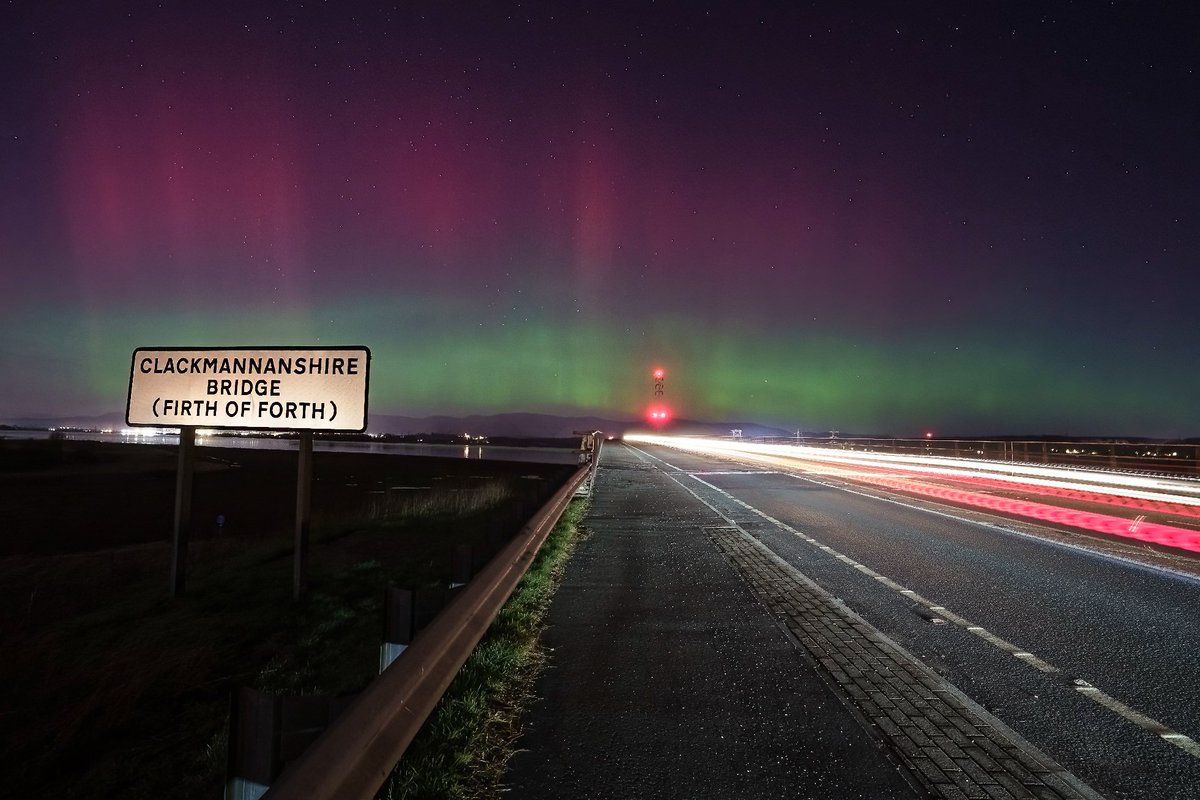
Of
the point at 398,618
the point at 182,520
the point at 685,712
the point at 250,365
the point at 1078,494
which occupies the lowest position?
the point at 685,712

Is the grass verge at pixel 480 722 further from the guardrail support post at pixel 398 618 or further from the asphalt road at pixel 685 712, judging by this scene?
the guardrail support post at pixel 398 618

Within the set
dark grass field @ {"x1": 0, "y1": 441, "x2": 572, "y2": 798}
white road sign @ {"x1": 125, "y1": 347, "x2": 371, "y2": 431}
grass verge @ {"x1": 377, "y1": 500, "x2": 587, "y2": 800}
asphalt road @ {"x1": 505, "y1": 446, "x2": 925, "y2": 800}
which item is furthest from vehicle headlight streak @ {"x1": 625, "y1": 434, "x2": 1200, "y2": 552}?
white road sign @ {"x1": 125, "y1": 347, "x2": 371, "y2": 431}

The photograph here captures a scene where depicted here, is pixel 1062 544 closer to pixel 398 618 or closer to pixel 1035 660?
pixel 1035 660

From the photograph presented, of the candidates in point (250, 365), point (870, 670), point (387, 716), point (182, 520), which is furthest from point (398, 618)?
point (182, 520)

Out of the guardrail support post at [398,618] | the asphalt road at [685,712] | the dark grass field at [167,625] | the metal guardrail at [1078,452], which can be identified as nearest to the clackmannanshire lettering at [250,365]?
the dark grass field at [167,625]

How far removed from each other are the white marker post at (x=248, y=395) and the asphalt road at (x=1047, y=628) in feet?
21.1

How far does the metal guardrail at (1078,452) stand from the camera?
80.9 ft

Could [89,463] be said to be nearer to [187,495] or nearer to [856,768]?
[187,495]

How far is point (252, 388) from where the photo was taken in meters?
8.92

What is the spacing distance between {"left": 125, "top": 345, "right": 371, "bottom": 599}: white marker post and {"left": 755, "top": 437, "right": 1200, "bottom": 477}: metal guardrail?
21662 mm

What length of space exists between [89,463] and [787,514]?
40839mm

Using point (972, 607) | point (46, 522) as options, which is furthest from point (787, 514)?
point (46, 522)

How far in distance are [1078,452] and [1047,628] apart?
26583mm

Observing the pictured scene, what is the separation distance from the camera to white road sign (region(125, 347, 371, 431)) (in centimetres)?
873
